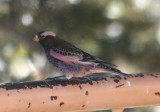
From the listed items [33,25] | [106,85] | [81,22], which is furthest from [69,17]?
[106,85]

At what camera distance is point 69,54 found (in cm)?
281

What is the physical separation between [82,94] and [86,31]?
2208 mm

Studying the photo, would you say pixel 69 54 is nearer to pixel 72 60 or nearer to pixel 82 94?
pixel 72 60

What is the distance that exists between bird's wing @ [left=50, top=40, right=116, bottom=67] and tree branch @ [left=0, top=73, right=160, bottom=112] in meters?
0.82

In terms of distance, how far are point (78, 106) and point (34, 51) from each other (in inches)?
102

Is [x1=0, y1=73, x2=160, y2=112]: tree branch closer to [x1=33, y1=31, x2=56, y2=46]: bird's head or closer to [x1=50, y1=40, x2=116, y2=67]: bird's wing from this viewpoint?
[x1=50, y1=40, x2=116, y2=67]: bird's wing

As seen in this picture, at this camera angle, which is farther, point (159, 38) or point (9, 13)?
point (9, 13)

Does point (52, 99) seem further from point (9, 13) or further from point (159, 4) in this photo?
point (9, 13)

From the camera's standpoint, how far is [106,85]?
5.60 ft

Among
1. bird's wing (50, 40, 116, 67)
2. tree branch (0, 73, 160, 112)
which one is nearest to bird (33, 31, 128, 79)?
bird's wing (50, 40, 116, 67)

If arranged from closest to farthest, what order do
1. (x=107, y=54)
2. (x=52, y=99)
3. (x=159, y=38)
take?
(x=52, y=99) < (x=159, y=38) < (x=107, y=54)

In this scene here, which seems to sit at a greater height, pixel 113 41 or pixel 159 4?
pixel 159 4

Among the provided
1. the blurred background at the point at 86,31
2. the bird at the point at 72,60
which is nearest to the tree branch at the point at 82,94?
the bird at the point at 72,60

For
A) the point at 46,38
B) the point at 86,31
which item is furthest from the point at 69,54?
the point at 86,31
